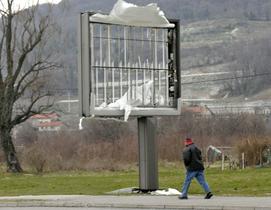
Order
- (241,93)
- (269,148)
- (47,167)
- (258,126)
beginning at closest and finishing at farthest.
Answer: (269,148) → (47,167) → (258,126) → (241,93)

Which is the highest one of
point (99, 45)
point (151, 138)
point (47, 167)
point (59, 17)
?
point (59, 17)

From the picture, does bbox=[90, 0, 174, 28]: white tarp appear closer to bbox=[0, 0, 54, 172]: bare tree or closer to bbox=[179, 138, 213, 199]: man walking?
bbox=[179, 138, 213, 199]: man walking

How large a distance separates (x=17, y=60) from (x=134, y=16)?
26.6 m

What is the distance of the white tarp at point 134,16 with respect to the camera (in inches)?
923

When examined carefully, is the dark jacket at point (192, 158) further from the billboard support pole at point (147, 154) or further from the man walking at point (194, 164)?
the billboard support pole at point (147, 154)

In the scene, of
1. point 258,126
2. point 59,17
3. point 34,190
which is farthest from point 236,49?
point 34,190

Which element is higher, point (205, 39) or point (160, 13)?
point (205, 39)

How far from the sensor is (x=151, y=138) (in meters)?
23.8

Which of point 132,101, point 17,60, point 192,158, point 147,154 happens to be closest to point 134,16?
point 132,101

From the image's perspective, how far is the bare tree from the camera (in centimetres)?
4828

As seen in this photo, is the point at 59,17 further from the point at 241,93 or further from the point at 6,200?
the point at 241,93

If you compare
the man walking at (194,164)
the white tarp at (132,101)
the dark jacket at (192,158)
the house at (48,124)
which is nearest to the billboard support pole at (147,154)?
the white tarp at (132,101)

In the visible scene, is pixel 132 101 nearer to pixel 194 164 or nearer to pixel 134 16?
pixel 134 16

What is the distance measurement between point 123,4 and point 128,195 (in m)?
6.08
